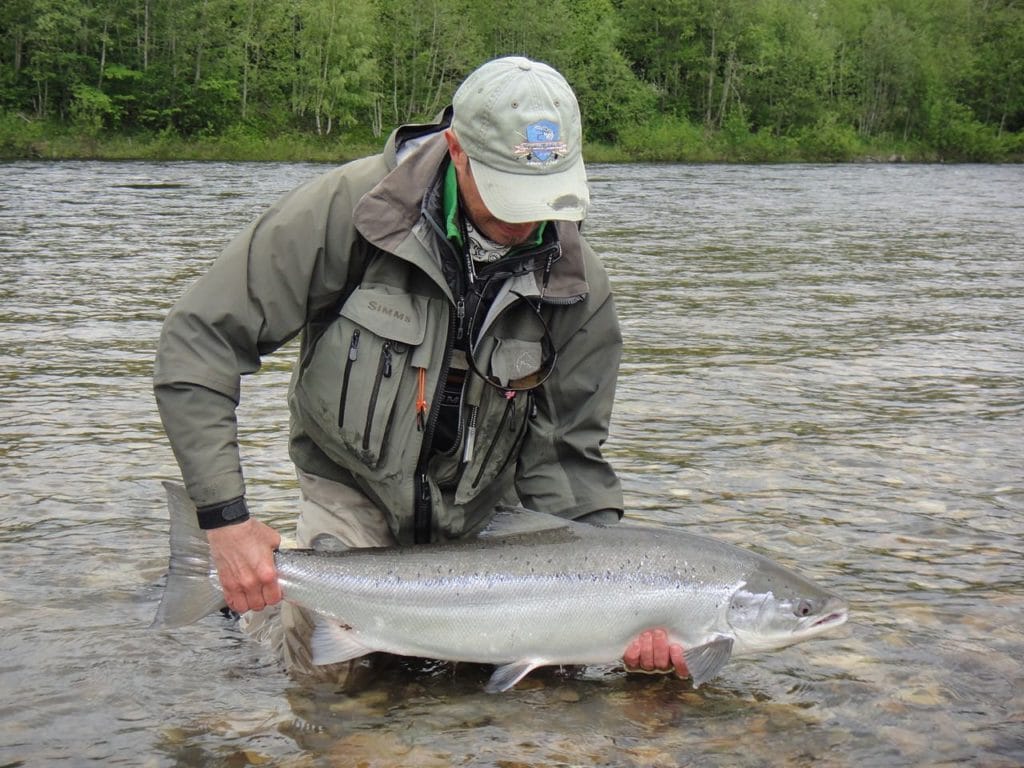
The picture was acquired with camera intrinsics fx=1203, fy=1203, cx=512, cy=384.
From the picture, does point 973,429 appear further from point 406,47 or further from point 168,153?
point 406,47

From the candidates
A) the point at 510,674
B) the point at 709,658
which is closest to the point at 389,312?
the point at 510,674

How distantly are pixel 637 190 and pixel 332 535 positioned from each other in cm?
2715

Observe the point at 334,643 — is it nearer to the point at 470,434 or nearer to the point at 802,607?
the point at 470,434

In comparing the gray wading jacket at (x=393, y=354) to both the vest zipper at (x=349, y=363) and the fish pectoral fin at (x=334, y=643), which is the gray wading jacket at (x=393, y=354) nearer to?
the vest zipper at (x=349, y=363)

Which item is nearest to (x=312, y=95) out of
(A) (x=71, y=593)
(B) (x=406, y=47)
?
(B) (x=406, y=47)

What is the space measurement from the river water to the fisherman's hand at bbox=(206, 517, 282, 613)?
1.39 ft

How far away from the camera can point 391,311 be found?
3.47 m

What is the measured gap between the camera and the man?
3.20m

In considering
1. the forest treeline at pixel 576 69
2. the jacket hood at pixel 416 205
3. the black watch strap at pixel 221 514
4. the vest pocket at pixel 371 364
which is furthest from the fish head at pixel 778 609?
the forest treeline at pixel 576 69

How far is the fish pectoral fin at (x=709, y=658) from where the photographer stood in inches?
135

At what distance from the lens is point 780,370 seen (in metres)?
8.77

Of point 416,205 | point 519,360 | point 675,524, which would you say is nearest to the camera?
point 416,205

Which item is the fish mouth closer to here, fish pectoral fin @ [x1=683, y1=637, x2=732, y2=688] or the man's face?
fish pectoral fin @ [x1=683, y1=637, x2=732, y2=688]

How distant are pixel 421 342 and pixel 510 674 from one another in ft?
3.20
